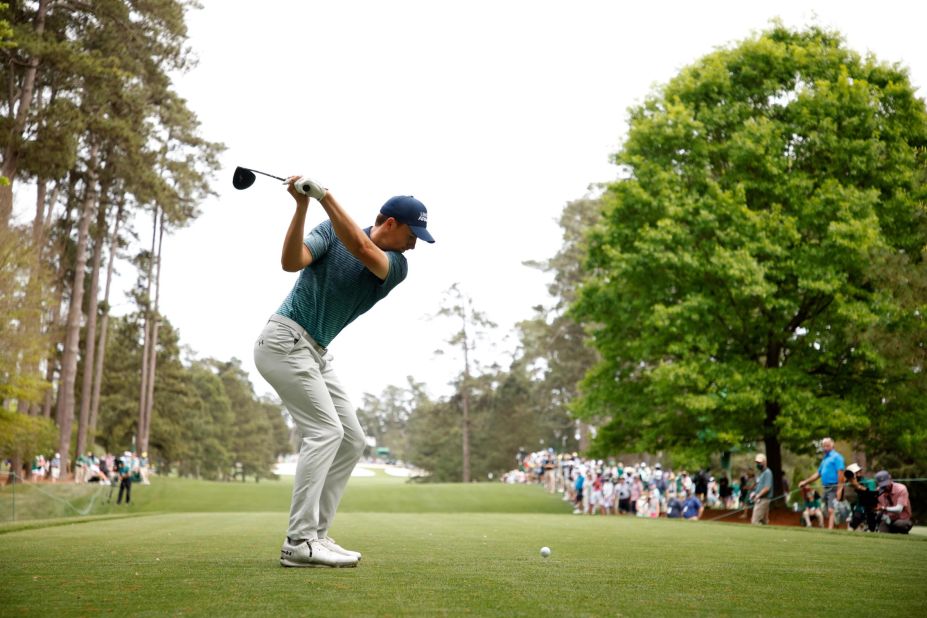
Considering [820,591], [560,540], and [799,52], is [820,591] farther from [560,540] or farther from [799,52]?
[799,52]

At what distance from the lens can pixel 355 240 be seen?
213 inches

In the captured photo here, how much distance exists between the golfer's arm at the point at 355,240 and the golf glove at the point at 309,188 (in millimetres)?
49

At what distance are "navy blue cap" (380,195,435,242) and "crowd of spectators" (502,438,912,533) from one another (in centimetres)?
1316

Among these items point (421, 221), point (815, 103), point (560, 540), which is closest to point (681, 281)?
point (815, 103)

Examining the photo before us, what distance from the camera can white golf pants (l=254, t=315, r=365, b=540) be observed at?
570 cm

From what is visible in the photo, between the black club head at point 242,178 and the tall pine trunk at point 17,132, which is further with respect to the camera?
the tall pine trunk at point 17,132

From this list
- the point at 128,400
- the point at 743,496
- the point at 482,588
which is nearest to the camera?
the point at 482,588

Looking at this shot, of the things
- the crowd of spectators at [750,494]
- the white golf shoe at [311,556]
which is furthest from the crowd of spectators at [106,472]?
the white golf shoe at [311,556]

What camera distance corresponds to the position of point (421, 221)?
582 cm

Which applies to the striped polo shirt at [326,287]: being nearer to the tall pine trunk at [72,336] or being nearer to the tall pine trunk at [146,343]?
the tall pine trunk at [72,336]

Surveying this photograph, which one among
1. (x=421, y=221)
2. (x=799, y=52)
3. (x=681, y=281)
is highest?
(x=799, y=52)

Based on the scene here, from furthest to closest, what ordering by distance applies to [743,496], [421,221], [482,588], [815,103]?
1. [743,496]
2. [815,103]
3. [421,221]
4. [482,588]

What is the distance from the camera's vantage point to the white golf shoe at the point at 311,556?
223 inches

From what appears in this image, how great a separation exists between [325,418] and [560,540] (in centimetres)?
456
